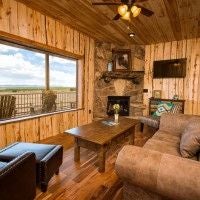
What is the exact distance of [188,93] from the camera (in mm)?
4754

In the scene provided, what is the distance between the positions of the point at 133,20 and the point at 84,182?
3.16 m

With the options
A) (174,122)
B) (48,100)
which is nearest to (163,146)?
(174,122)

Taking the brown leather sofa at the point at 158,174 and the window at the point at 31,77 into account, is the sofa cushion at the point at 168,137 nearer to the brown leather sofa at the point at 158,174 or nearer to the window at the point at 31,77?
the brown leather sofa at the point at 158,174

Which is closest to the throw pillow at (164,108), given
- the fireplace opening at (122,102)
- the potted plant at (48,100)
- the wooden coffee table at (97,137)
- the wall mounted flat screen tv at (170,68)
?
the wall mounted flat screen tv at (170,68)

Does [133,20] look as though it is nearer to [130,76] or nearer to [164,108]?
[130,76]

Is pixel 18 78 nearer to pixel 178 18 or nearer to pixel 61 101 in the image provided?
pixel 61 101

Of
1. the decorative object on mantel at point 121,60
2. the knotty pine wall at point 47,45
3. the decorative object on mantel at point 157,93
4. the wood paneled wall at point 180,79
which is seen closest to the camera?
the knotty pine wall at point 47,45

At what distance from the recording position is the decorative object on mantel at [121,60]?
5.27 meters

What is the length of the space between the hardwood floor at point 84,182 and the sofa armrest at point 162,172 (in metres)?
0.76

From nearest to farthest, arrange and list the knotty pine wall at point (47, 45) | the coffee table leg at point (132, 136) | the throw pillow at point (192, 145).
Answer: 1. the throw pillow at point (192, 145)
2. the knotty pine wall at point (47, 45)
3. the coffee table leg at point (132, 136)

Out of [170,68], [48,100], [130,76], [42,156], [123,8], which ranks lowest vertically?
[42,156]

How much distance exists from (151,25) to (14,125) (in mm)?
3517

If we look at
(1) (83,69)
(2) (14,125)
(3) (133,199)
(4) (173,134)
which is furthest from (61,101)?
(3) (133,199)

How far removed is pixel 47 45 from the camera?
3.53 metres
